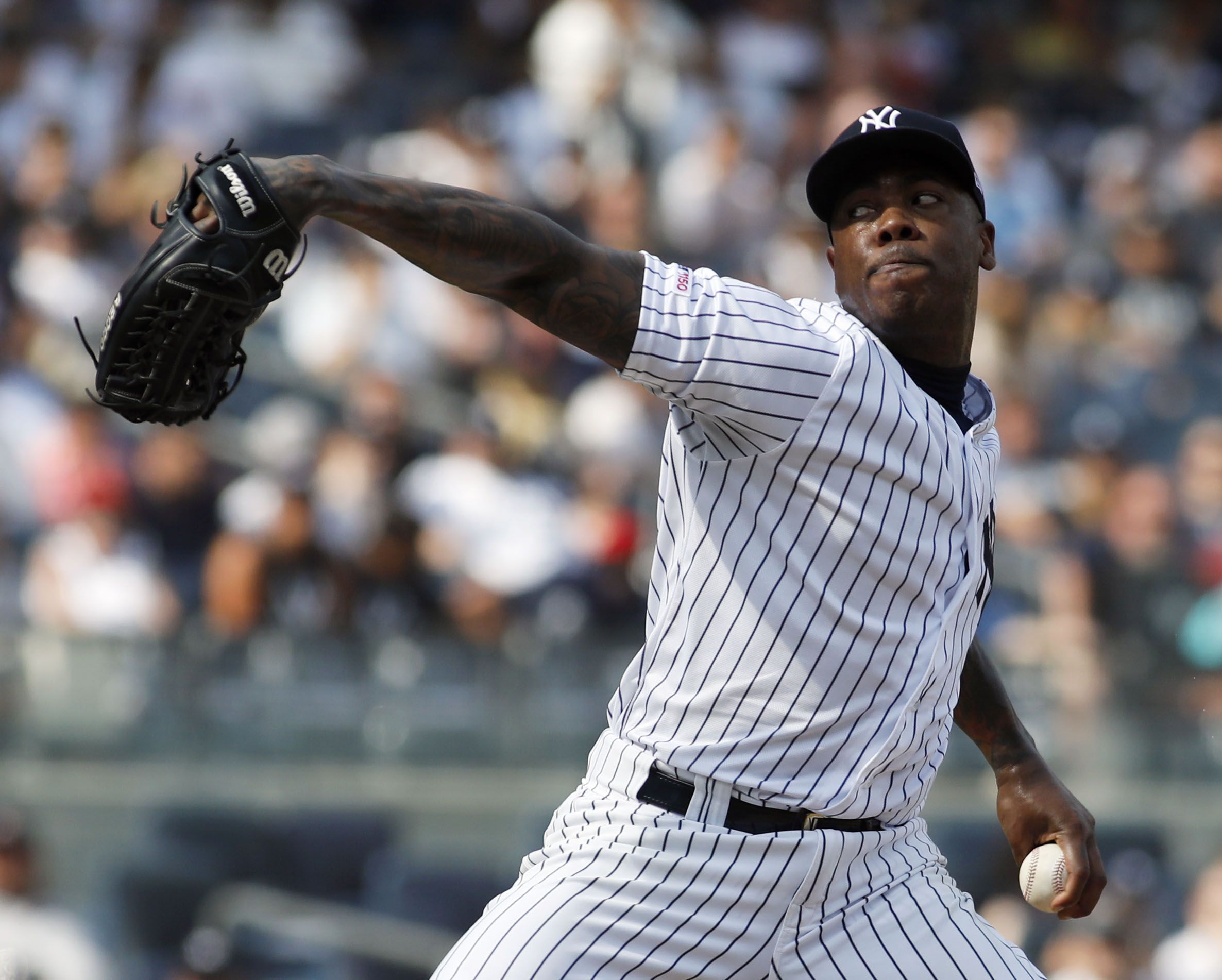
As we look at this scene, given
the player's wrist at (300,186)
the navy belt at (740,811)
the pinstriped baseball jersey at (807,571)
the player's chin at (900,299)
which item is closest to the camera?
the player's wrist at (300,186)

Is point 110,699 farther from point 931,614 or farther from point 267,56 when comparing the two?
point 267,56

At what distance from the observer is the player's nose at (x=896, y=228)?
8.23 feet

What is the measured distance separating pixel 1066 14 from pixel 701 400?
909 centimetres

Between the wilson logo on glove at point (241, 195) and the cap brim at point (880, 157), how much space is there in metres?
0.90

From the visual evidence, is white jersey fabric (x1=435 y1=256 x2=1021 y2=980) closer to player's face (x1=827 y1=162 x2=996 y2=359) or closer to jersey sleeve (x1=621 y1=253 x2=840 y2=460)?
jersey sleeve (x1=621 y1=253 x2=840 y2=460)

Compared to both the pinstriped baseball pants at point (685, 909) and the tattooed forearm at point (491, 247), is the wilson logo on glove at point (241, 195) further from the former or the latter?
the pinstriped baseball pants at point (685, 909)

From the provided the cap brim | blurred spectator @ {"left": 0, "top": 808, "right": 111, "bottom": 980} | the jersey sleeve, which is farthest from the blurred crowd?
the jersey sleeve

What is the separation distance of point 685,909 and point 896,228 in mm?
1031

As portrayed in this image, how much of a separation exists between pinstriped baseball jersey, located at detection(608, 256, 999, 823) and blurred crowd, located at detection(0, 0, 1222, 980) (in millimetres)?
3194

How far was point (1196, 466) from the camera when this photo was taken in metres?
6.76

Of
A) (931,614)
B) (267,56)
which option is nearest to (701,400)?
(931,614)

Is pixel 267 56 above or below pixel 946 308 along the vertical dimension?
above

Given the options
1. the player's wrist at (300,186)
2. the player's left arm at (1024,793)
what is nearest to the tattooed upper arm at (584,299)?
the player's wrist at (300,186)

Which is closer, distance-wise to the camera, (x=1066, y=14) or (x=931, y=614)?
(x=931, y=614)
